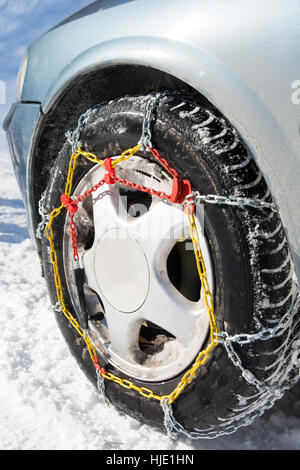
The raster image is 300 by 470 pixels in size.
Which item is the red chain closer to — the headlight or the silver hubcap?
the silver hubcap

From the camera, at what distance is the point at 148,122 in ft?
3.30

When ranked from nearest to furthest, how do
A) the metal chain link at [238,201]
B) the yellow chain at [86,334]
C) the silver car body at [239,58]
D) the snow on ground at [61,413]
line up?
the silver car body at [239,58]
the metal chain link at [238,201]
the yellow chain at [86,334]
the snow on ground at [61,413]

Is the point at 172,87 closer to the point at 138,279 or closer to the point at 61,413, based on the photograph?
the point at 138,279

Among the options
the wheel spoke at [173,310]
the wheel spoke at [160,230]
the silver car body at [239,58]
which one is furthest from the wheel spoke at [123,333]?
the silver car body at [239,58]

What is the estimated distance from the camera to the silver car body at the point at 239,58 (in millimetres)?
733

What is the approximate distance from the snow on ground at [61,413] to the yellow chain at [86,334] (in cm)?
16

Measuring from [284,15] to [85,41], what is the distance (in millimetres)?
615

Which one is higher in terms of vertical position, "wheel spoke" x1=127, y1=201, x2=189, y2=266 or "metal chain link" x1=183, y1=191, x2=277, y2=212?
"metal chain link" x1=183, y1=191, x2=277, y2=212

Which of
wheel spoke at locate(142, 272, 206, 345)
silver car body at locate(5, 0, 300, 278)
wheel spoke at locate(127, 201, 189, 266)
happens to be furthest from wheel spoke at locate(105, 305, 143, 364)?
silver car body at locate(5, 0, 300, 278)

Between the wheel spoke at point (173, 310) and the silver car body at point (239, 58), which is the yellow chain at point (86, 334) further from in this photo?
the silver car body at point (239, 58)

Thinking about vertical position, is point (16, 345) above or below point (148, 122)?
below

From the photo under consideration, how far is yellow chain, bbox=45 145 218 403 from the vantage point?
0.96 metres

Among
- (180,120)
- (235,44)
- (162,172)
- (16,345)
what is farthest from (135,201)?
(16,345)

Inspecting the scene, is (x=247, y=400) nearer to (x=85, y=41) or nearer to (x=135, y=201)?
(x=135, y=201)
